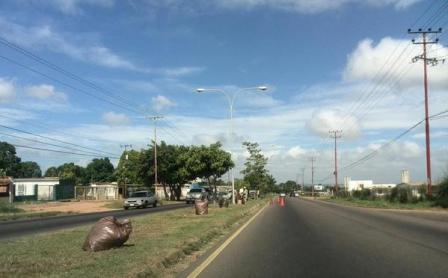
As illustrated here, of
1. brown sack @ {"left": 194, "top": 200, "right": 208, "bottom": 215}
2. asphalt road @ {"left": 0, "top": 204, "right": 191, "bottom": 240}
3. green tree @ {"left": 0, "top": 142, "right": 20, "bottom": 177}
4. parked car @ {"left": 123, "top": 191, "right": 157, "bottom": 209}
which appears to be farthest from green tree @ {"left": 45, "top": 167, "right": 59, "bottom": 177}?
brown sack @ {"left": 194, "top": 200, "right": 208, "bottom": 215}

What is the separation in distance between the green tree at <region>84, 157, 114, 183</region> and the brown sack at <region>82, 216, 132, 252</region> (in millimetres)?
154759

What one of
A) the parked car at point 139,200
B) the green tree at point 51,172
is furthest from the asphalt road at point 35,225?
the green tree at point 51,172

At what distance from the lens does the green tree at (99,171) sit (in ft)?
552

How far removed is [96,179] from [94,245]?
520 ft

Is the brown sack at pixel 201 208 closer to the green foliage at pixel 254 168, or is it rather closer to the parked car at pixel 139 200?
the parked car at pixel 139 200

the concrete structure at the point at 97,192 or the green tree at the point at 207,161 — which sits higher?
the green tree at the point at 207,161

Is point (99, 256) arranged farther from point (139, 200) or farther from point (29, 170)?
point (29, 170)

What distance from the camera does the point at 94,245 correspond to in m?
14.1

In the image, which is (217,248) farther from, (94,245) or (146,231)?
(146,231)

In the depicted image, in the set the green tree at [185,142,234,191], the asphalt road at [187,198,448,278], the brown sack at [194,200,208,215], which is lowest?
the asphalt road at [187,198,448,278]

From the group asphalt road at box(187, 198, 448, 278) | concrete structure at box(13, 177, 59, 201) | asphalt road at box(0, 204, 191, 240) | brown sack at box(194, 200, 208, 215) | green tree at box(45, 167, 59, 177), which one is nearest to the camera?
asphalt road at box(187, 198, 448, 278)

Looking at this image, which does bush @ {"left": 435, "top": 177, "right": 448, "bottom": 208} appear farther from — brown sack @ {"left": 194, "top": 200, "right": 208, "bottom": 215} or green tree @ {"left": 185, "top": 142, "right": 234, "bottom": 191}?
green tree @ {"left": 185, "top": 142, "right": 234, "bottom": 191}

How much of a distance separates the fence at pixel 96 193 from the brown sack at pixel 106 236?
7484 cm

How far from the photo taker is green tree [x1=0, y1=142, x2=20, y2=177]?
149225mm
